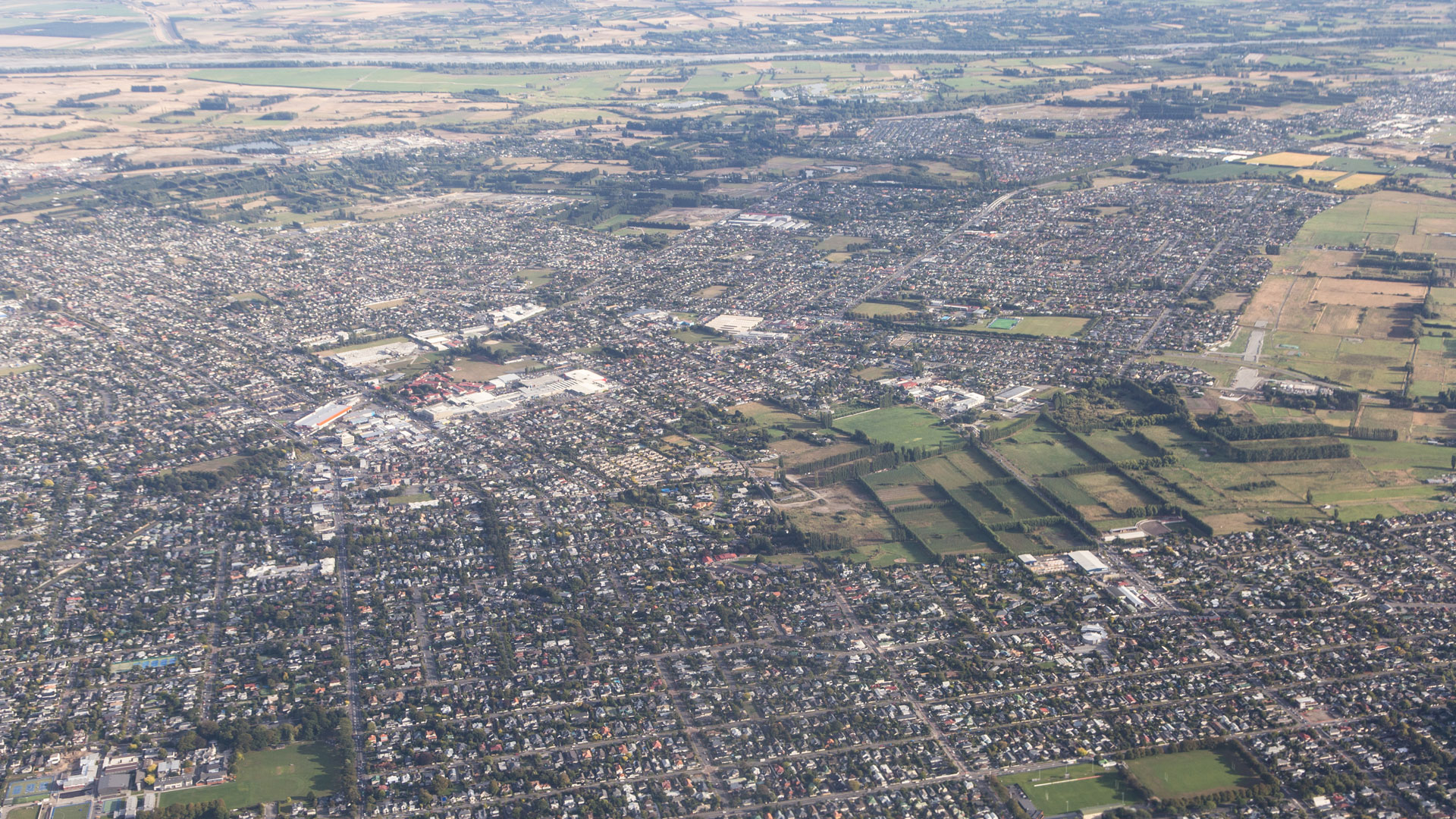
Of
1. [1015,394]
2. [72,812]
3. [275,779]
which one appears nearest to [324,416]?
[275,779]

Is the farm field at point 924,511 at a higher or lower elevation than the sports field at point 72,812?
higher

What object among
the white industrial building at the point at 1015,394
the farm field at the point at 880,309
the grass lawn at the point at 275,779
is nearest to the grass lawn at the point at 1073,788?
the grass lawn at the point at 275,779

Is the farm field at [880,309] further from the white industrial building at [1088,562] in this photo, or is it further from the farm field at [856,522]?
the white industrial building at [1088,562]

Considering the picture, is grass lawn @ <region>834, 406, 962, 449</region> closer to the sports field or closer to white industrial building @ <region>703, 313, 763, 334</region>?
white industrial building @ <region>703, 313, 763, 334</region>

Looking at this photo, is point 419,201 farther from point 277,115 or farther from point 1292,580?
point 1292,580

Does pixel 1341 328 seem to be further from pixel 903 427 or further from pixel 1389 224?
pixel 903 427

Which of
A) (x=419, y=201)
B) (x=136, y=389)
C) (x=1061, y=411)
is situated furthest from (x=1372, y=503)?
(x=419, y=201)
